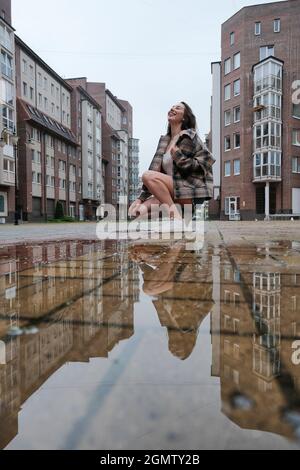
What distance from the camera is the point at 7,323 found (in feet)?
3.37

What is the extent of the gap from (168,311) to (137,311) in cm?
10

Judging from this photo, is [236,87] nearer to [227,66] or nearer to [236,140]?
[227,66]

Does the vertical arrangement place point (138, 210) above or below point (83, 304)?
above

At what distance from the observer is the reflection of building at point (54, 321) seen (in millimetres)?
669

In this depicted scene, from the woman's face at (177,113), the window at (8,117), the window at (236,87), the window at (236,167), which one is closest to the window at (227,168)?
the window at (236,167)

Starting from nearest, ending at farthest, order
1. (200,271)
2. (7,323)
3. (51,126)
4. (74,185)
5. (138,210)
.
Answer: (7,323) → (200,271) → (138,210) → (51,126) → (74,185)

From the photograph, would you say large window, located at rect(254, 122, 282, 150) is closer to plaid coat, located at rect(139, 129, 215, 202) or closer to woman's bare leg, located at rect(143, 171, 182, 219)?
plaid coat, located at rect(139, 129, 215, 202)

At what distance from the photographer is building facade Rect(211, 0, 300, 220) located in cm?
3203

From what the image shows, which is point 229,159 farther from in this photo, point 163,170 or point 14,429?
point 14,429

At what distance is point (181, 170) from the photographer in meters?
5.20

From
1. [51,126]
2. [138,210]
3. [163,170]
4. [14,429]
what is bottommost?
[14,429]

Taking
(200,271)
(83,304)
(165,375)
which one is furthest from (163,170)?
(165,375)

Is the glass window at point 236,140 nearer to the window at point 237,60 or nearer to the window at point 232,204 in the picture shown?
the window at point 232,204

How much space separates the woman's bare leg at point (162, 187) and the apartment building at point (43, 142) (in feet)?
89.2
